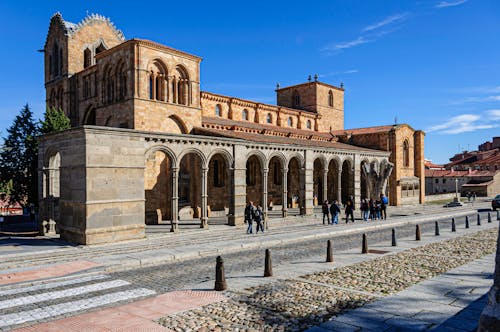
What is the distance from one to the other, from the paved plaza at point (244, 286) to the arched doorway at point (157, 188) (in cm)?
768

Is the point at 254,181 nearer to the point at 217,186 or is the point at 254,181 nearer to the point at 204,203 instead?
the point at 217,186

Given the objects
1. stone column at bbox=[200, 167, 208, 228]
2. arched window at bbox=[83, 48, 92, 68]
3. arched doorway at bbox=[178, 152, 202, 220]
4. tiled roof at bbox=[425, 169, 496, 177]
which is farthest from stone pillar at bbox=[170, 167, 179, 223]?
tiled roof at bbox=[425, 169, 496, 177]

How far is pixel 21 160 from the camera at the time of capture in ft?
95.7

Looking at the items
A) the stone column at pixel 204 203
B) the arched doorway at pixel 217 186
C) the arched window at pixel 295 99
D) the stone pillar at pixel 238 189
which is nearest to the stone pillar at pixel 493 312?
the stone column at pixel 204 203

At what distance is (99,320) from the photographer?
691 cm

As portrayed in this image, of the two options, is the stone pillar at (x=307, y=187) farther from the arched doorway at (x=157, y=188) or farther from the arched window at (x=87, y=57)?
the arched window at (x=87, y=57)

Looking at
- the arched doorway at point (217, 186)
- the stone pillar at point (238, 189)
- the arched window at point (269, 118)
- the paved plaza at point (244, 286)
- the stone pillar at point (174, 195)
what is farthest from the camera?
the arched window at point (269, 118)

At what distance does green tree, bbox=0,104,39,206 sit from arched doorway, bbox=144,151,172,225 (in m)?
10.3

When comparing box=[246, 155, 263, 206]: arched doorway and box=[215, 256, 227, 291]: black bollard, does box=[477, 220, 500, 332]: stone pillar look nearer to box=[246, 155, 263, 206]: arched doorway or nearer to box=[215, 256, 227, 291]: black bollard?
box=[215, 256, 227, 291]: black bollard

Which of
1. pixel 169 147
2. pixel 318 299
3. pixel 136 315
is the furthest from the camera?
pixel 169 147

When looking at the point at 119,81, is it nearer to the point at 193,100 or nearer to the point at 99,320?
the point at 193,100

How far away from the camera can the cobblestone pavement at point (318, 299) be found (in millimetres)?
6488

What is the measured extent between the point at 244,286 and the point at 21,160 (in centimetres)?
2747

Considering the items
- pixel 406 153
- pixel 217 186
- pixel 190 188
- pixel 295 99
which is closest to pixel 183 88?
pixel 190 188
